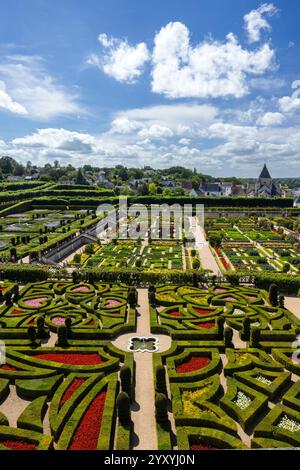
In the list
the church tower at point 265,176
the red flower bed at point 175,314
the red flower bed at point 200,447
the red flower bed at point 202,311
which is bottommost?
the red flower bed at point 200,447

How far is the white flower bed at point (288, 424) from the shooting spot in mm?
13219

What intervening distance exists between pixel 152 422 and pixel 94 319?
9.57 meters

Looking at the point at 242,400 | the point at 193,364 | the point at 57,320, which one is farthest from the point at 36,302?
the point at 242,400

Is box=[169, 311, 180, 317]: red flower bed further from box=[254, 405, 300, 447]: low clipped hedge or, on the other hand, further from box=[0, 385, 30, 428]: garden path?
box=[0, 385, 30, 428]: garden path

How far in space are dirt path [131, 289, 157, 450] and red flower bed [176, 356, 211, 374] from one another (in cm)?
149

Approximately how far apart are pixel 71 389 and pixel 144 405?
3.31m

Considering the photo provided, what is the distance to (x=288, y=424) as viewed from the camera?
13.5 metres

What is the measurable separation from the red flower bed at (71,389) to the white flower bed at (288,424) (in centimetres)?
853

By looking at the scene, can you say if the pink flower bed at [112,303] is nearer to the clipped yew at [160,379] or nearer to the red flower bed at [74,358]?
the red flower bed at [74,358]

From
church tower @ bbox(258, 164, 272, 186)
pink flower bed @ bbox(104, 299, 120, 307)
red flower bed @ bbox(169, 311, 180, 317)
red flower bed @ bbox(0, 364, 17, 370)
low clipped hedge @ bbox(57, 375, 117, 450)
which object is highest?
church tower @ bbox(258, 164, 272, 186)

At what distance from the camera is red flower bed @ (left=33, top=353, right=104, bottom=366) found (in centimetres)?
1752

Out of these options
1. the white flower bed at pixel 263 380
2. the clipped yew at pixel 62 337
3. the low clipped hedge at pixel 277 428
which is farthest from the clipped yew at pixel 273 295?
the clipped yew at pixel 62 337

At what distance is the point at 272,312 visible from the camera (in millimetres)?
24016

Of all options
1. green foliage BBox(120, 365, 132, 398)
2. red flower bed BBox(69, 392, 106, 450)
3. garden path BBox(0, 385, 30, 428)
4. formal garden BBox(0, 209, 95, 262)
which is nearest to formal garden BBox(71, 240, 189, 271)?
formal garden BBox(0, 209, 95, 262)
